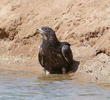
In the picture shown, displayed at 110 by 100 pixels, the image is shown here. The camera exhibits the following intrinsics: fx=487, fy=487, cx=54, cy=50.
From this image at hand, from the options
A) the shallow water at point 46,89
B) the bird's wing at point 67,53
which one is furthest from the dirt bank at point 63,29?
the shallow water at point 46,89

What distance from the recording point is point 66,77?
10.7 meters

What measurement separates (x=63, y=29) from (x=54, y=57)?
1671mm

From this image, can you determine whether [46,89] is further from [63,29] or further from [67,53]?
[63,29]

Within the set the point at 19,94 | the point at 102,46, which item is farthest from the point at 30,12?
the point at 19,94

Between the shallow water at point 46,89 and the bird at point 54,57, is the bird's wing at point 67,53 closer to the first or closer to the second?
the bird at point 54,57

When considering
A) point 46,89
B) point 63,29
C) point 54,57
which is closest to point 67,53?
point 54,57

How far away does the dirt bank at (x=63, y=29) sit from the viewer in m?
11.3

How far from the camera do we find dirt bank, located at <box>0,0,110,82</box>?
11.3m

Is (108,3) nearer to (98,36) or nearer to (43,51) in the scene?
(98,36)

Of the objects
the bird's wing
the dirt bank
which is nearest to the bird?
the bird's wing

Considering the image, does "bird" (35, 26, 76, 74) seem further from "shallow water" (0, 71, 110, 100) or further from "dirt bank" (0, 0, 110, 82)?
"shallow water" (0, 71, 110, 100)

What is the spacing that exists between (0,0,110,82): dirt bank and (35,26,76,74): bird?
0.37m

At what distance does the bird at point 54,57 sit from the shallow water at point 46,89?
1.58ft

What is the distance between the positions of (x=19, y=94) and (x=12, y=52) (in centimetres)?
518
